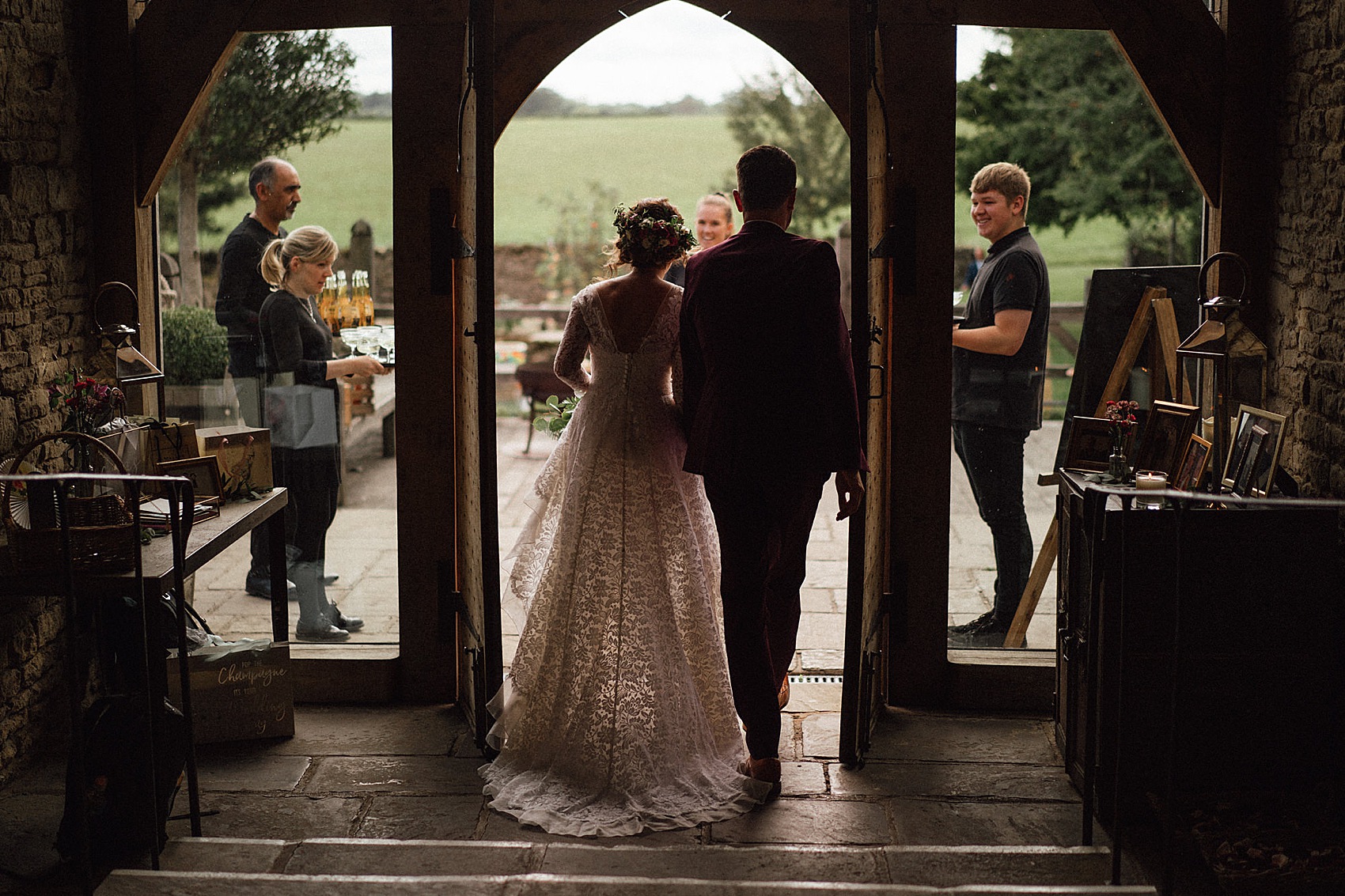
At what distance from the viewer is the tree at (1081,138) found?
14.8ft

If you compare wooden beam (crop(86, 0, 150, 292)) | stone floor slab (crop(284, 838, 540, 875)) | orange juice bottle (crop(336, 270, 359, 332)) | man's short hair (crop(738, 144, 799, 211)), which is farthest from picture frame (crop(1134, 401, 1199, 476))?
wooden beam (crop(86, 0, 150, 292))

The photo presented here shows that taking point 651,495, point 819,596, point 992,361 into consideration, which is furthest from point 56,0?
point 819,596

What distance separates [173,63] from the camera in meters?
4.50

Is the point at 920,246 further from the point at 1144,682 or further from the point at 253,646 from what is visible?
the point at 253,646

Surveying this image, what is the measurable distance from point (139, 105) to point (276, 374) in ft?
3.54

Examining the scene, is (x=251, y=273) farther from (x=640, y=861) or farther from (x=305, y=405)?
(x=640, y=861)

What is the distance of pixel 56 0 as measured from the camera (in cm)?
427

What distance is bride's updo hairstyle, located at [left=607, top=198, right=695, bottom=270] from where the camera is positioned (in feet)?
12.9

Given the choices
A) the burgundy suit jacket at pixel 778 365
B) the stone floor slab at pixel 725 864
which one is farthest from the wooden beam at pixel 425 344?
the stone floor slab at pixel 725 864

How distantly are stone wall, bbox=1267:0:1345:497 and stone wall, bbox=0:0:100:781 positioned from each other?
388cm

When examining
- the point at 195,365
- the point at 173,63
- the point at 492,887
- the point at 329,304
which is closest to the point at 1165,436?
the point at 492,887

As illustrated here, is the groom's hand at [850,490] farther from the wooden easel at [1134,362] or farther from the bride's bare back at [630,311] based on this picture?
the wooden easel at [1134,362]

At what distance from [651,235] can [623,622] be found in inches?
48.0

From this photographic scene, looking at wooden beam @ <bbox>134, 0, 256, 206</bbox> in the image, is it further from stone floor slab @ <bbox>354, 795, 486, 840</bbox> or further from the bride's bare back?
stone floor slab @ <bbox>354, 795, 486, 840</bbox>
